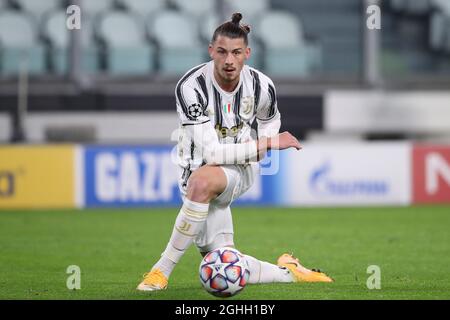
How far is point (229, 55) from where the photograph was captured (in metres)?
7.45

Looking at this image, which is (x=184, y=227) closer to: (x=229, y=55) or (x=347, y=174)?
(x=229, y=55)

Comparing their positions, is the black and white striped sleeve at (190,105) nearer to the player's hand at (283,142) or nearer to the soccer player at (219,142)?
the soccer player at (219,142)

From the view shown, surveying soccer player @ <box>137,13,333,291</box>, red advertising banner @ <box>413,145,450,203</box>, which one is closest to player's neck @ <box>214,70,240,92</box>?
soccer player @ <box>137,13,333,291</box>

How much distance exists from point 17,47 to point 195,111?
11.0 meters

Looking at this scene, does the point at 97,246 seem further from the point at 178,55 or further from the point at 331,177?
the point at 178,55

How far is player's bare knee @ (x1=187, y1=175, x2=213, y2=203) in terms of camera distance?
24.2ft

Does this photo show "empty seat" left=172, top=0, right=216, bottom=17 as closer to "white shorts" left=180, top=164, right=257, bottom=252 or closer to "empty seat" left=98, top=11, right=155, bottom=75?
"empty seat" left=98, top=11, right=155, bottom=75

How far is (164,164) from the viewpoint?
51.1ft

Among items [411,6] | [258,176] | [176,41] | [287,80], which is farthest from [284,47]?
[258,176]

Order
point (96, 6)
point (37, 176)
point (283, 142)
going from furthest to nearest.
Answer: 1. point (96, 6)
2. point (37, 176)
3. point (283, 142)

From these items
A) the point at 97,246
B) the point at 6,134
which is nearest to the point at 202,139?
the point at 97,246

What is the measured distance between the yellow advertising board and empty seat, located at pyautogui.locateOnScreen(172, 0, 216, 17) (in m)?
3.99
